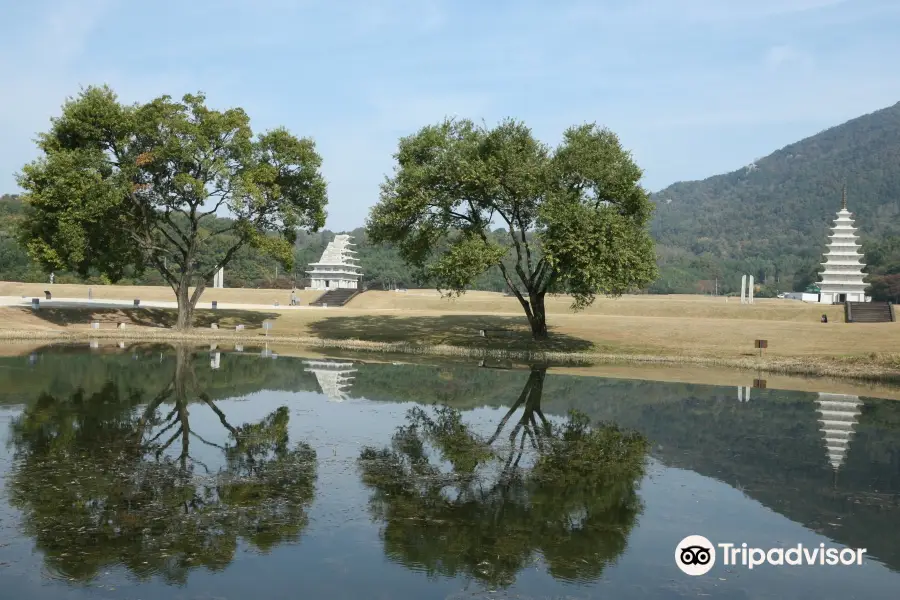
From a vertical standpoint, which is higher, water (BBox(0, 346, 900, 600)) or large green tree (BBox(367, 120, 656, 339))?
large green tree (BBox(367, 120, 656, 339))

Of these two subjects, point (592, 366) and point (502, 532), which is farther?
point (592, 366)

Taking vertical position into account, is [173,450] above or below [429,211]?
below

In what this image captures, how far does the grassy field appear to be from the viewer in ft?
130

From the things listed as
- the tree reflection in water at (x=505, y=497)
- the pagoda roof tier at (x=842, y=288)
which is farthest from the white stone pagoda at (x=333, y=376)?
the pagoda roof tier at (x=842, y=288)

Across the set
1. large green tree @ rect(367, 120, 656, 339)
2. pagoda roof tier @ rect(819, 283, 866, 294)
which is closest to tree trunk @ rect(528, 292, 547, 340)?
large green tree @ rect(367, 120, 656, 339)

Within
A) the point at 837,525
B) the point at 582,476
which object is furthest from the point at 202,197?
the point at 837,525

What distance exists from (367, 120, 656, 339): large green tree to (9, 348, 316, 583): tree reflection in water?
2140cm

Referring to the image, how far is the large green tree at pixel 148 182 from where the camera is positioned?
43469 millimetres

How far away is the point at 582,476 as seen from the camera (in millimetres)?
14859

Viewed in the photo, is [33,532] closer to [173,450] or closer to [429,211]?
[173,450]

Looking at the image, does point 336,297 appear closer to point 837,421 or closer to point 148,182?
point 148,182

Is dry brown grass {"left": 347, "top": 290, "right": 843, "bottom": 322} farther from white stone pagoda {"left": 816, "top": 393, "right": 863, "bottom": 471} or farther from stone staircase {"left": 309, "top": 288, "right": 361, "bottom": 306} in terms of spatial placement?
white stone pagoda {"left": 816, "top": 393, "right": 863, "bottom": 471}

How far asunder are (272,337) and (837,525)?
124 feet

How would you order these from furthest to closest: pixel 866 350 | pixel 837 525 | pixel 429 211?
pixel 429 211 → pixel 866 350 → pixel 837 525
